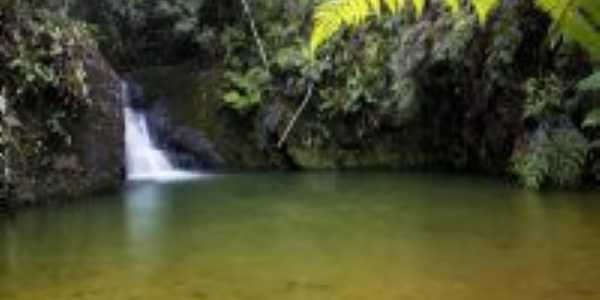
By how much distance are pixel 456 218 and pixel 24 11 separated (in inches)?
241

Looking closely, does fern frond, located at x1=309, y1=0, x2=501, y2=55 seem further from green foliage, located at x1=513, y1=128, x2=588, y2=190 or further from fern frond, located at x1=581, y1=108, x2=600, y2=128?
green foliage, located at x1=513, y1=128, x2=588, y2=190

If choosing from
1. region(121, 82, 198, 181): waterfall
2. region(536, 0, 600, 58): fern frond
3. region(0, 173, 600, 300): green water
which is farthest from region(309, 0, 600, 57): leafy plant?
region(121, 82, 198, 181): waterfall

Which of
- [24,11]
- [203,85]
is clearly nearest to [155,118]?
[203,85]

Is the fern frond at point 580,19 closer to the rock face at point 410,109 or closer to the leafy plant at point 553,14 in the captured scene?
the leafy plant at point 553,14

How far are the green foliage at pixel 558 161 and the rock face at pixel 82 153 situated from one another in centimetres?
549

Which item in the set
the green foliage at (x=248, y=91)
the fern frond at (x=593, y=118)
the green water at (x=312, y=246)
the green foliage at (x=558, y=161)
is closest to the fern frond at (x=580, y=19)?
the green water at (x=312, y=246)

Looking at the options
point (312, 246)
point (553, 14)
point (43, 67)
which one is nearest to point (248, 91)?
point (43, 67)

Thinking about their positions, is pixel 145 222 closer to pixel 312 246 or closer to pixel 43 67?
pixel 312 246

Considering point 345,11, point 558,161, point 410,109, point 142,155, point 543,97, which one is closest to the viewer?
point 345,11

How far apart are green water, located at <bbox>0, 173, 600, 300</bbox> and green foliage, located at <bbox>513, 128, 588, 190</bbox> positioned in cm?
45

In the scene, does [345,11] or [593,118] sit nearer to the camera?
[345,11]

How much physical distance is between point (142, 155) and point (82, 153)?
2806 mm

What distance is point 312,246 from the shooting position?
7.21 m

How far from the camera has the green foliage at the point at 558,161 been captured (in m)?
10.4
